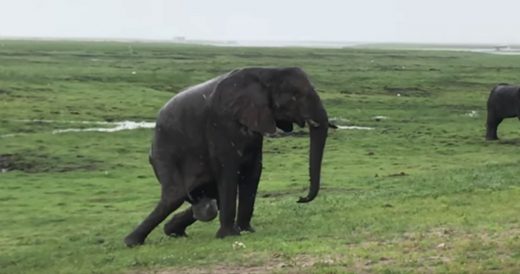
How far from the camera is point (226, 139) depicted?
1623 cm

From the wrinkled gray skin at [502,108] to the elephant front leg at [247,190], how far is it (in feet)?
79.9

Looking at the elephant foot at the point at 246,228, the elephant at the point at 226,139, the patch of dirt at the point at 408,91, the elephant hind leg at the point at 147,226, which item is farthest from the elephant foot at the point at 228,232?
the patch of dirt at the point at 408,91

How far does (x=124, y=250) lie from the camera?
16922 millimetres

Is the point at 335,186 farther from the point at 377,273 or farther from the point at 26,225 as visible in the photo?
the point at 377,273

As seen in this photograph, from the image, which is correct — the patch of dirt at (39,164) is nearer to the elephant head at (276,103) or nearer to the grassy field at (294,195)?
the grassy field at (294,195)

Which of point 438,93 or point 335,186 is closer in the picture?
point 335,186

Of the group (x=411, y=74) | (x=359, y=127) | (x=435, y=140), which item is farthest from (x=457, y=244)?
(x=411, y=74)

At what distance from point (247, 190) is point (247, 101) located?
6.32 ft

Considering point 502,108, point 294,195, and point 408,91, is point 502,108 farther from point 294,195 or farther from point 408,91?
point 408,91

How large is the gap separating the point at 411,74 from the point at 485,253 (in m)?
74.6

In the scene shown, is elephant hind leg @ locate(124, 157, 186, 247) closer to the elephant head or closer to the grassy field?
the grassy field

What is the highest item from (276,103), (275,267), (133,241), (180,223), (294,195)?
(276,103)

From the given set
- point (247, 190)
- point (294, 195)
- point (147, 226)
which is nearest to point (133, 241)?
point (147, 226)

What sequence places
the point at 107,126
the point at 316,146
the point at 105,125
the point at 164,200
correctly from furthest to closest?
the point at 105,125, the point at 107,126, the point at 164,200, the point at 316,146
